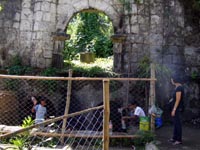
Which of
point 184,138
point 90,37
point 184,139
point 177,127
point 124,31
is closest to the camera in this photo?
point 177,127

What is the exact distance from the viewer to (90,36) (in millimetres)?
15352

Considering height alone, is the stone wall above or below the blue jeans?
above

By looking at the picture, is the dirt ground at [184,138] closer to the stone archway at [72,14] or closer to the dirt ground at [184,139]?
the dirt ground at [184,139]

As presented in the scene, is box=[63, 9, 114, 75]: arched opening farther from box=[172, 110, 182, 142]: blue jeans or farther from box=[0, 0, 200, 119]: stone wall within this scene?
box=[172, 110, 182, 142]: blue jeans

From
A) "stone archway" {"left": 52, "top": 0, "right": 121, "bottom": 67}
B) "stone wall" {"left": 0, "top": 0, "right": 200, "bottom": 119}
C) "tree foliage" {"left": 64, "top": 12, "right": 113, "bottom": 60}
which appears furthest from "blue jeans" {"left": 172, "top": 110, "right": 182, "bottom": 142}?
"tree foliage" {"left": 64, "top": 12, "right": 113, "bottom": 60}

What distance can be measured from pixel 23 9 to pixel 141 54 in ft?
12.6

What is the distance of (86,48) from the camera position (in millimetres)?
14789

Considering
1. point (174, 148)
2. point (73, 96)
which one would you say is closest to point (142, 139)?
point (174, 148)

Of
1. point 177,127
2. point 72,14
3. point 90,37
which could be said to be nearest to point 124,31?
point 72,14

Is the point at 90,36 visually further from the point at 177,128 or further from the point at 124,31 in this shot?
the point at 177,128

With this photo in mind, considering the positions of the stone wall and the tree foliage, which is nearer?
the stone wall

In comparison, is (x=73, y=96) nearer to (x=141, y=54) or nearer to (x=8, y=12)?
(x=141, y=54)

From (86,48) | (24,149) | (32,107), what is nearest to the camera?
(24,149)

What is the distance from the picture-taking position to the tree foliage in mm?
14586
